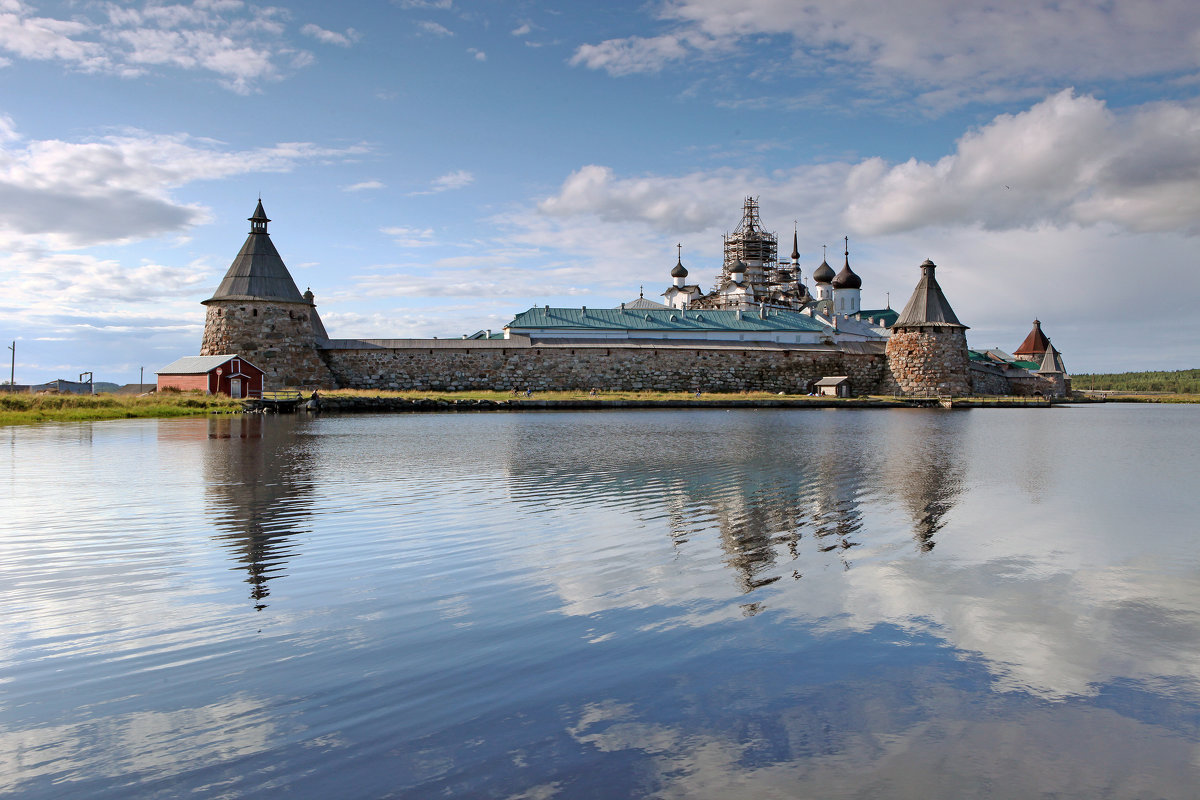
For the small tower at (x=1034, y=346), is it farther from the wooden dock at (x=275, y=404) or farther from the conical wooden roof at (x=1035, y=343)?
the wooden dock at (x=275, y=404)

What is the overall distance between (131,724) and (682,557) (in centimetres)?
369

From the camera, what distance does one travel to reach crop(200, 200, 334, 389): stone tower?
36.5 m

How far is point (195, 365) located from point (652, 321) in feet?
80.1

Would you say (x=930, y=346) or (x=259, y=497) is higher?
(x=930, y=346)

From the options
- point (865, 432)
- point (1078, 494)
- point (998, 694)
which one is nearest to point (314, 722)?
point (998, 694)

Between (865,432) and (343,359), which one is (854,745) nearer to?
(865,432)

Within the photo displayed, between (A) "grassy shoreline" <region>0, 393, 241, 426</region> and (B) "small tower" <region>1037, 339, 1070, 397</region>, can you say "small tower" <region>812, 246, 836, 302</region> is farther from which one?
(A) "grassy shoreline" <region>0, 393, 241, 426</region>

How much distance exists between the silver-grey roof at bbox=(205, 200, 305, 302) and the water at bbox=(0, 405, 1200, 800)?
97.4ft

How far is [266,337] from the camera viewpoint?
120 ft

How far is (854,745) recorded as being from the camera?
9.63 ft

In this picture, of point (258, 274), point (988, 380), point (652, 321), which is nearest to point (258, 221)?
point (258, 274)

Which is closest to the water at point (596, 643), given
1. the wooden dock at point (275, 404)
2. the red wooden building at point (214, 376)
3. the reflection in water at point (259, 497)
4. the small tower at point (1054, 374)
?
the reflection in water at point (259, 497)

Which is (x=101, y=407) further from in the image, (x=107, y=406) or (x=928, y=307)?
(x=928, y=307)

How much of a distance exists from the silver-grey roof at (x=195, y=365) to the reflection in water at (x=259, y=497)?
17.2 metres
